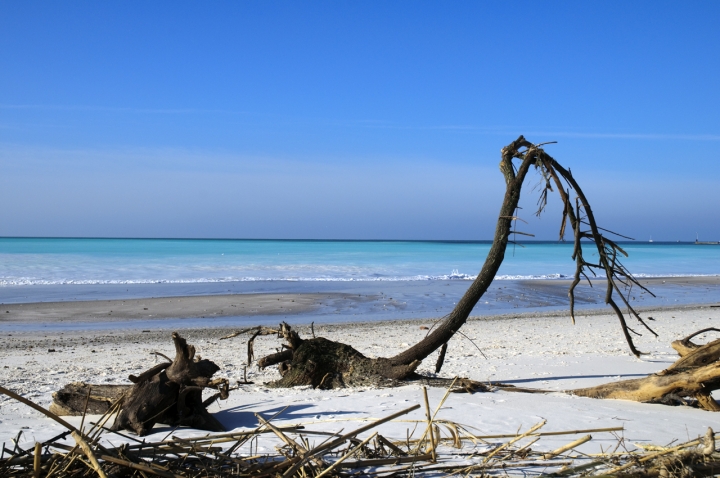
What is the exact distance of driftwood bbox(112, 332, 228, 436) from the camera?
3.85 m

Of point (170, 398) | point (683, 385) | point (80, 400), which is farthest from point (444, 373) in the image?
point (80, 400)

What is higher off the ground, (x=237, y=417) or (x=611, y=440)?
(x=611, y=440)

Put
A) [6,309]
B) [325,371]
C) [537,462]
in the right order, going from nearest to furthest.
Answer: [537,462] → [325,371] → [6,309]

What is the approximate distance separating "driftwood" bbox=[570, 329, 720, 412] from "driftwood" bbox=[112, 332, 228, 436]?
333cm

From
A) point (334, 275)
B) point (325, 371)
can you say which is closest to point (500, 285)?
point (334, 275)

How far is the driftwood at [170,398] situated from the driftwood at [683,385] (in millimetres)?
3333

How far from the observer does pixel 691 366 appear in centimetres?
483

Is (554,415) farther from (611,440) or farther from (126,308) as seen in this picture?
(126,308)

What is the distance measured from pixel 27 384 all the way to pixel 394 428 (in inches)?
194

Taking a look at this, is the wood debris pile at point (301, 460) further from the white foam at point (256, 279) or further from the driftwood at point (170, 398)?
the white foam at point (256, 279)

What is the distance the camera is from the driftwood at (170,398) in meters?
3.85

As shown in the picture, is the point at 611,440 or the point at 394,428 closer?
the point at 611,440

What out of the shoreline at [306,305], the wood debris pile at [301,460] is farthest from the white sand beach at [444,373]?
the shoreline at [306,305]

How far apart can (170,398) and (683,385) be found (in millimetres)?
3995
